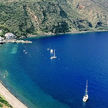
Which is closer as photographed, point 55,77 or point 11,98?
point 11,98

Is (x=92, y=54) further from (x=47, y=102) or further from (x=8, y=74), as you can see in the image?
(x=47, y=102)

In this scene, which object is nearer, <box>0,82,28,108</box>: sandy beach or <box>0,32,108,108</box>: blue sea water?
<box>0,82,28,108</box>: sandy beach

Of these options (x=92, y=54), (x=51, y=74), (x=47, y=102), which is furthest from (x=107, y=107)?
(x=92, y=54)

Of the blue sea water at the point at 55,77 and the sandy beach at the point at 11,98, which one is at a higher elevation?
the sandy beach at the point at 11,98

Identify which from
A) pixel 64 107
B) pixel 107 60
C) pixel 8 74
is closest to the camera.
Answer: pixel 64 107

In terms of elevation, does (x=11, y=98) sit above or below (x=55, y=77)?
above
